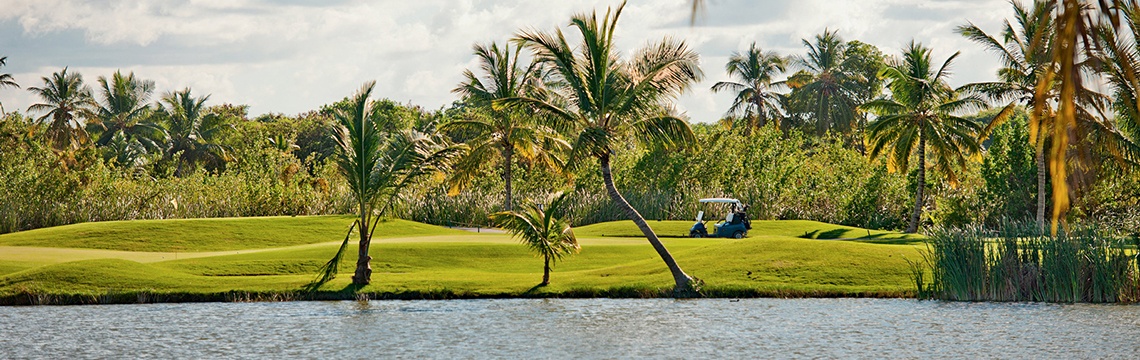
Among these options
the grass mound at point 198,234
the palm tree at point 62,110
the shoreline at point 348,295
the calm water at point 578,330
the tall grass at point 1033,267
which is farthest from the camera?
the palm tree at point 62,110

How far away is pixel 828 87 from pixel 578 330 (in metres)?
58.8

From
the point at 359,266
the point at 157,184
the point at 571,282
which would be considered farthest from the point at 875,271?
the point at 157,184

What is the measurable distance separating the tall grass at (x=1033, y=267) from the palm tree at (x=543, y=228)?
8.31 meters

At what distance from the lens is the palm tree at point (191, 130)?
82875 millimetres

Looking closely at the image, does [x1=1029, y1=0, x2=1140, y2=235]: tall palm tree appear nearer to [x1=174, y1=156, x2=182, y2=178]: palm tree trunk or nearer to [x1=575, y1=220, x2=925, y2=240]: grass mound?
[x1=575, y1=220, x2=925, y2=240]: grass mound

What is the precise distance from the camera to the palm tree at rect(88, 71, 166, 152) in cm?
8031

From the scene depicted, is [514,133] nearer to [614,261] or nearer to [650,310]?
[614,261]

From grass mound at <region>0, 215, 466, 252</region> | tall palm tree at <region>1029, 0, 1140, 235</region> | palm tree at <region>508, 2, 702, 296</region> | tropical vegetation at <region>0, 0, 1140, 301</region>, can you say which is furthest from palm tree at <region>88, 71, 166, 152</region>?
tall palm tree at <region>1029, 0, 1140, 235</region>

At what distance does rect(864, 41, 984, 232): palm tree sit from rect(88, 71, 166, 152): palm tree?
173 feet

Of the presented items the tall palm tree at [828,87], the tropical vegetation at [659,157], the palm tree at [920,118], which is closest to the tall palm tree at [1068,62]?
the tropical vegetation at [659,157]

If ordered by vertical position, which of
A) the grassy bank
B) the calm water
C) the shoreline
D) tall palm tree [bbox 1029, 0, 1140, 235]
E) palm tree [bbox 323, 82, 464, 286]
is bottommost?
the calm water

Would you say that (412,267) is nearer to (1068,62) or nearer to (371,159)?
(371,159)

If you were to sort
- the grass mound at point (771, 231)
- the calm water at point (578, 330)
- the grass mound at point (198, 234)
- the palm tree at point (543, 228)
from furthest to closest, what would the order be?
the grass mound at point (771, 231)
the grass mound at point (198, 234)
the palm tree at point (543, 228)
the calm water at point (578, 330)

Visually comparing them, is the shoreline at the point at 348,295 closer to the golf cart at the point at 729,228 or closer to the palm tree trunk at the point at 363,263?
the palm tree trunk at the point at 363,263
